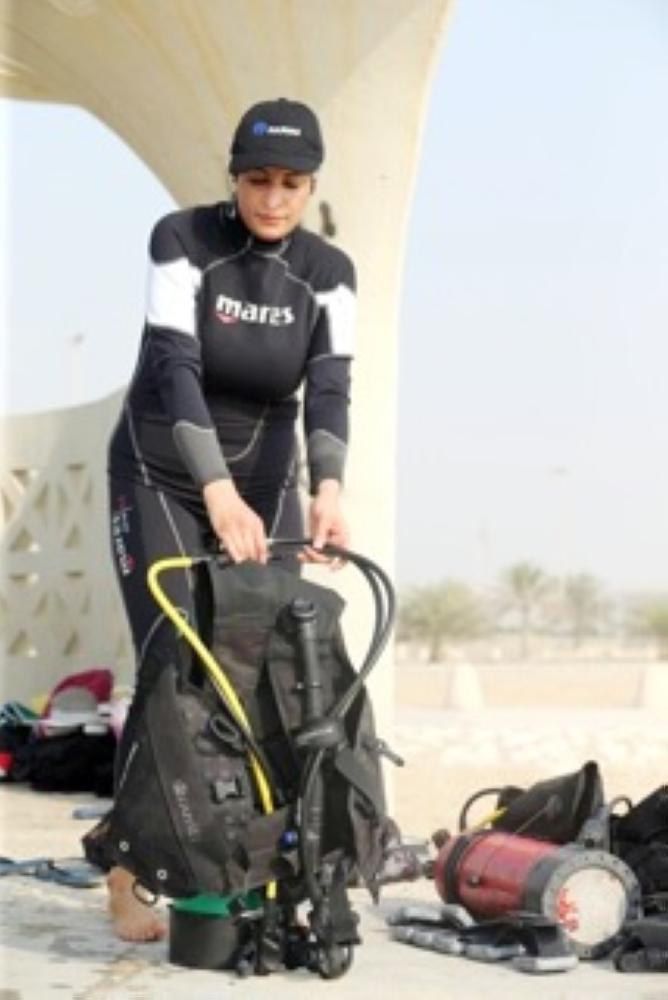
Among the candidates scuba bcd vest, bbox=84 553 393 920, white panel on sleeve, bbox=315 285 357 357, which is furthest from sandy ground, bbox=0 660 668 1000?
white panel on sleeve, bbox=315 285 357 357

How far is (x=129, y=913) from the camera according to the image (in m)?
4.54

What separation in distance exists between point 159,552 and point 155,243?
71 cm

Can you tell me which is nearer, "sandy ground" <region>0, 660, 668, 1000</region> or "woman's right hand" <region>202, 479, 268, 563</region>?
"sandy ground" <region>0, 660, 668, 1000</region>

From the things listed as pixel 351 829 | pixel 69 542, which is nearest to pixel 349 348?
pixel 351 829

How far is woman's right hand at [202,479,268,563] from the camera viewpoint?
13.4 feet

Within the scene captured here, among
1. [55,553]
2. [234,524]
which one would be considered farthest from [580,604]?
[234,524]

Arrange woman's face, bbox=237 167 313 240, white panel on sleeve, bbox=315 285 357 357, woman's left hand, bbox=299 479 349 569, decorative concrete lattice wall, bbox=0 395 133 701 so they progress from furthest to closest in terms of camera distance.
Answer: decorative concrete lattice wall, bbox=0 395 133 701, white panel on sleeve, bbox=315 285 357 357, woman's face, bbox=237 167 313 240, woman's left hand, bbox=299 479 349 569

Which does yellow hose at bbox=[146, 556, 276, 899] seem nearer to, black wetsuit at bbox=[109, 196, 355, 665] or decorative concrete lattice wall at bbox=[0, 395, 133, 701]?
black wetsuit at bbox=[109, 196, 355, 665]

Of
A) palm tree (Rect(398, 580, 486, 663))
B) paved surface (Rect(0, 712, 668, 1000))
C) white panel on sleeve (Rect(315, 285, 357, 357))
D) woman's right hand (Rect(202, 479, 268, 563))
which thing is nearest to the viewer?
paved surface (Rect(0, 712, 668, 1000))

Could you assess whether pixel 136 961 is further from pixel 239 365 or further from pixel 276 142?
pixel 276 142

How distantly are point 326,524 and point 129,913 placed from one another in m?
1.07

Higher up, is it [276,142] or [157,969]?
[276,142]

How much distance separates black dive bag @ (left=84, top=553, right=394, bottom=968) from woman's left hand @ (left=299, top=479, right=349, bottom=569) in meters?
0.12

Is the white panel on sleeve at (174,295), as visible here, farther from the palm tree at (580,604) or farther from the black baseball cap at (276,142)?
the palm tree at (580,604)
